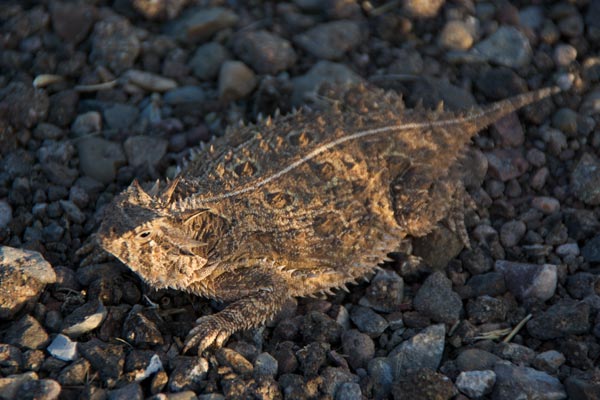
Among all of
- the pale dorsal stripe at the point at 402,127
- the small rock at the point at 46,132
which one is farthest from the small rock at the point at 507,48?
the small rock at the point at 46,132

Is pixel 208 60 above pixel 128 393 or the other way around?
above

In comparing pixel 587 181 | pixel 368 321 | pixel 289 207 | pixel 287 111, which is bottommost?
pixel 368 321

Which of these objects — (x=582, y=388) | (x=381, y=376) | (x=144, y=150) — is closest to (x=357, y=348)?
(x=381, y=376)

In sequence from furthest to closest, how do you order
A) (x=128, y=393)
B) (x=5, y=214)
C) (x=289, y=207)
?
(x=5, y=214) < (x=289, y=207) < (x=128, y=393)

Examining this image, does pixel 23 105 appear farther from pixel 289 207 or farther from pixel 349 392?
pixel 349 392

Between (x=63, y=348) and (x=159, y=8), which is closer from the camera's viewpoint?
(x=63, y=348)

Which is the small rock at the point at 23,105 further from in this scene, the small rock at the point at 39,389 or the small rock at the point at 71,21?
the small rock at the point at 39,389
